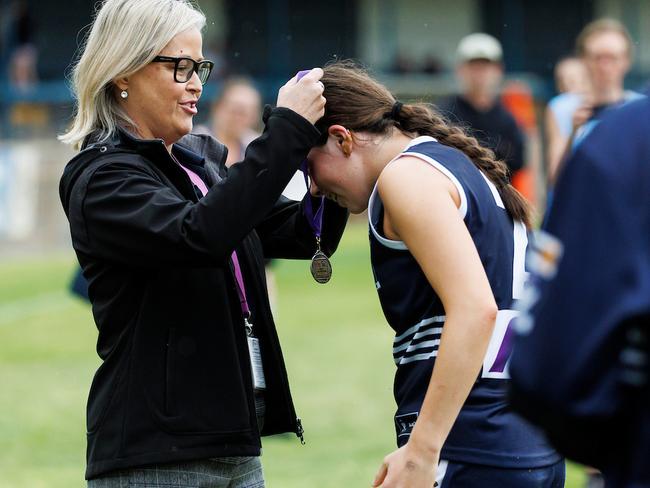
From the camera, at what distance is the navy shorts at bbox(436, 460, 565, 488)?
2895 millimetres

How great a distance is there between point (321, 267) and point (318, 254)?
0.09m

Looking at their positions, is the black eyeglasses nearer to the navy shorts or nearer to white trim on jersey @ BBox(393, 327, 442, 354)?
white trim on jersey @ BBox(393, 327, 442, 354)

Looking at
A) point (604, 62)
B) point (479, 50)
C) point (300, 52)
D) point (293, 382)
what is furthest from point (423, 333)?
point (300, 52)

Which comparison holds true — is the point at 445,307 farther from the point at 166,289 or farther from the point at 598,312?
the point at 598,312

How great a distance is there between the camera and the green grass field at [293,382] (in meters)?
6.77

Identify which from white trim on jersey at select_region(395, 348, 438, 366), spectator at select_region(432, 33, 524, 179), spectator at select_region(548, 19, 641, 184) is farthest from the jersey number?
spectator at select_region(432, 33, 524, 179)

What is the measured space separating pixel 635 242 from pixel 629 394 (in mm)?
216

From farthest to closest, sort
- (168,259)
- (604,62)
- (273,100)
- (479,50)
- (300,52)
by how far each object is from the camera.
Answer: (300,52) → (273,100) → (479,50) → (604,62) → (168,259)

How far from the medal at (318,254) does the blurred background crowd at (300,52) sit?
17.7 meters

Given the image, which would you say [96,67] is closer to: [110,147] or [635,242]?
[110,147]

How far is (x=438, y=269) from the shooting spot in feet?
8.95

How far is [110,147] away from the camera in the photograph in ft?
10.4

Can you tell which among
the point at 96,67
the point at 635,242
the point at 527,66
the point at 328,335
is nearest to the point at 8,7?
the point at 527,66

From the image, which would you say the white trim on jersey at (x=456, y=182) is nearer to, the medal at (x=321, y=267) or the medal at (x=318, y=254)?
the medal at (x=318, y=254)
